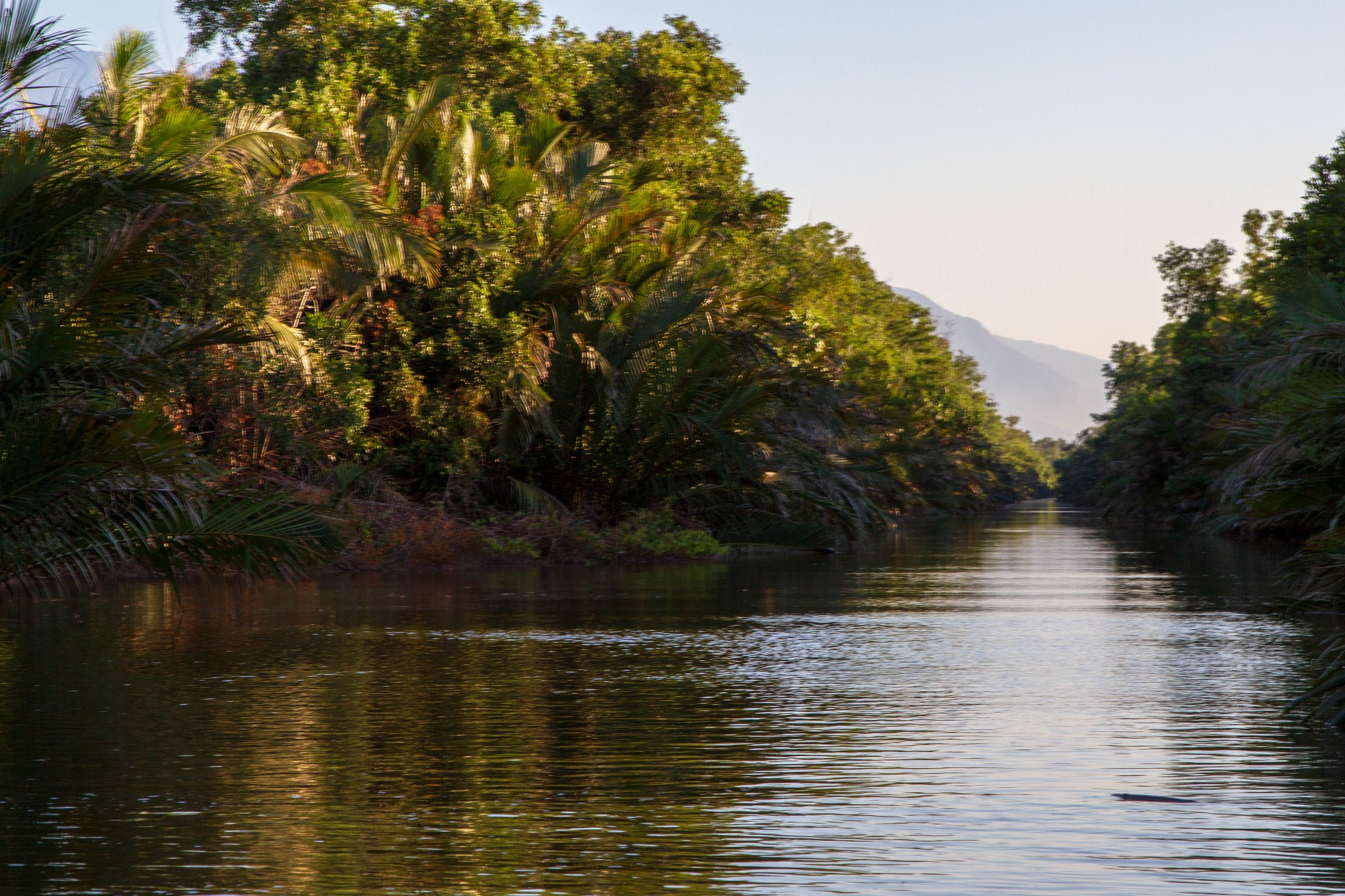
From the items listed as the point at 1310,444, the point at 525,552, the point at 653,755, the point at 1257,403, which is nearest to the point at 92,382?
the point at 653,755

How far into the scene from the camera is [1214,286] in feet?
204

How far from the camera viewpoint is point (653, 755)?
6.81m

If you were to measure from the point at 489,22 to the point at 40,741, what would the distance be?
26.4 m

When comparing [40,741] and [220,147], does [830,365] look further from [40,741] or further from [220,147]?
[40,741]

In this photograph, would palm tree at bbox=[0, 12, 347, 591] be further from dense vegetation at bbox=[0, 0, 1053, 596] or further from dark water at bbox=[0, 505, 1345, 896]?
dark water at bbox=[0, 505, 1345, 896]

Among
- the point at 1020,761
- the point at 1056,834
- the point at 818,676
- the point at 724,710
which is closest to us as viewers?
the point at 1056,834

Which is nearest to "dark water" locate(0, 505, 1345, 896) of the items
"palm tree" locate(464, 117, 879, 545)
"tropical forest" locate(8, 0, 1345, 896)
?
"tropical forest" locate(8, 0, 1345, 896)

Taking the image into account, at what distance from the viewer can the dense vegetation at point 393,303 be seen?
8.17m

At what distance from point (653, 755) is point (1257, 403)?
77.3ft

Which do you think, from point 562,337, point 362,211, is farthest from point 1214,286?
point 362,211

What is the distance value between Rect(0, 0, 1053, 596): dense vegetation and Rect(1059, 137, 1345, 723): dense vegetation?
6.69m

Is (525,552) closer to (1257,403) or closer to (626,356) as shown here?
(626,356)

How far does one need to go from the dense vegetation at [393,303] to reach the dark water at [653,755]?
1269mm

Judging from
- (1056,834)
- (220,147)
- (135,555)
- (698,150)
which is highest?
(698,150)
